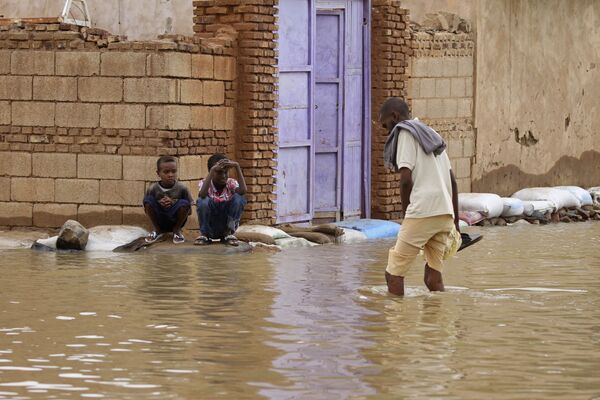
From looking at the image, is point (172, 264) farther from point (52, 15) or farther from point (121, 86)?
point (52, 15)

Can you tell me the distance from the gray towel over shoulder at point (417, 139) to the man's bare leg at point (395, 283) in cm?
72

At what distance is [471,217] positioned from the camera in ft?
52.8

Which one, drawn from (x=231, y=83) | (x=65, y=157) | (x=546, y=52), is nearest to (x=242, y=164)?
(x=231, y=83)

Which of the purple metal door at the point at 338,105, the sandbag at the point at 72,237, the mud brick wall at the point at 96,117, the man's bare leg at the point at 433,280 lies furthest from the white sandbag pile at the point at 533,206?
the man's bare leg at the point at 433,280

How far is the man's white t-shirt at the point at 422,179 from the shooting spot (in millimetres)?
9312

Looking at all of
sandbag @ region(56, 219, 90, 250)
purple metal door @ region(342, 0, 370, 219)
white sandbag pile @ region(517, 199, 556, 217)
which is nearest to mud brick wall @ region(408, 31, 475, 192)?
white sandbag pile @ region(517, 199, 556, 217)

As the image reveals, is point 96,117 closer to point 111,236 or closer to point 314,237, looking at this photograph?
point 111,236

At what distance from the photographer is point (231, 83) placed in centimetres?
1405

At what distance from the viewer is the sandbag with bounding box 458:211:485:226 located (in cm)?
1603

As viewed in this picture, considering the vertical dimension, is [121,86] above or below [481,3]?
below

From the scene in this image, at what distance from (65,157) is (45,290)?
3595mm

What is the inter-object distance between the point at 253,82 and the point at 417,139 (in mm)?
4931

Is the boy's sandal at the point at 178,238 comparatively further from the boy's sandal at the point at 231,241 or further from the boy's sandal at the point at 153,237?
the boy's sandal at the point at 231,241

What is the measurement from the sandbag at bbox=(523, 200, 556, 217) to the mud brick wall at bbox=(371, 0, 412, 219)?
1.63 meters
